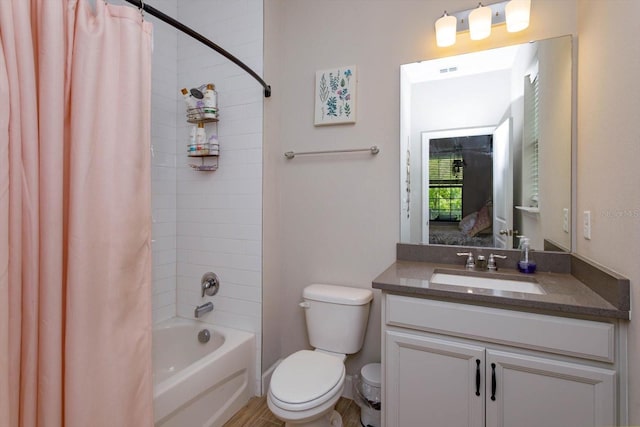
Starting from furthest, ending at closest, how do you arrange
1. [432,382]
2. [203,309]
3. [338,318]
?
[203,309] → [338,318] → [432,382]

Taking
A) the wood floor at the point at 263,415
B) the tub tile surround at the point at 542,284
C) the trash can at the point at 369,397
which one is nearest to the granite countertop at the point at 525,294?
the tub tile surround at the point at 542,284

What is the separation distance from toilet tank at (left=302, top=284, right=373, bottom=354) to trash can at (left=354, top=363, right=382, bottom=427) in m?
0.15

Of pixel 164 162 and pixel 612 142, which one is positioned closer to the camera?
pixel 612 142

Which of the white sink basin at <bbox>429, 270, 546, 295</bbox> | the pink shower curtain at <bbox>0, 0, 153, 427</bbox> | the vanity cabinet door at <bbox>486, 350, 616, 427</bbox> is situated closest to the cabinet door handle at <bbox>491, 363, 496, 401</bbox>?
the vanity cabinet door at <bbox>486, 350, 616, 427</bbox>

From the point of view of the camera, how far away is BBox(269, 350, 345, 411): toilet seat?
1349 millimetres

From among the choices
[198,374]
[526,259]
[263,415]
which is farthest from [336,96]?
[263,415]

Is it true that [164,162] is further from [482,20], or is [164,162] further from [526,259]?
[526,259]

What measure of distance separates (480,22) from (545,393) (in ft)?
5.58

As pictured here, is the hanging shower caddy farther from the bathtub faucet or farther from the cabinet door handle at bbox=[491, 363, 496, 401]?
the cabinet door handle at bbox=[491, 363, 496, 401]

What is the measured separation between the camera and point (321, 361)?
160 cm

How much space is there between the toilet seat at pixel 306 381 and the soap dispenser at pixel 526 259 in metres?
1.03

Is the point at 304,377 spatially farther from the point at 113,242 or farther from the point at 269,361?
Answer: the point at 113,242

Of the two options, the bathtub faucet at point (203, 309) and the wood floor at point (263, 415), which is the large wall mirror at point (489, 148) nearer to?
the wood floor at point (263, 415)

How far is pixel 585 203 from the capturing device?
1.41m
